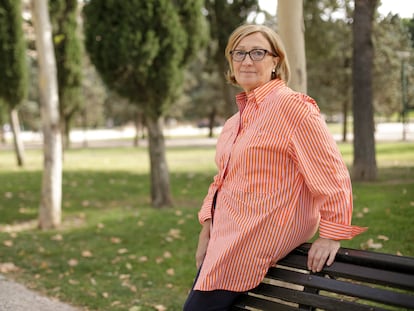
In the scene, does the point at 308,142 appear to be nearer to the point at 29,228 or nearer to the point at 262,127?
the point at 262,127

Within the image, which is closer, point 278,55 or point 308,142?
point 308,142

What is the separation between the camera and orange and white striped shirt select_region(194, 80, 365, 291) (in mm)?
2172

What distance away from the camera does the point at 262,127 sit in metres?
2.29

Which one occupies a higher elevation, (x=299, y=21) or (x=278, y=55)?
(x=299, y=21)

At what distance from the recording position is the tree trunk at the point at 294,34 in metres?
4.23

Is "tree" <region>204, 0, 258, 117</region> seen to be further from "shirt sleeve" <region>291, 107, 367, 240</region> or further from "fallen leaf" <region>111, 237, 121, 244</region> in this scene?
"shirt sleeve" <region>291, 107, 367, 240</region>

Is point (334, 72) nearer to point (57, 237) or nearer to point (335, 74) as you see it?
point (335, 74)

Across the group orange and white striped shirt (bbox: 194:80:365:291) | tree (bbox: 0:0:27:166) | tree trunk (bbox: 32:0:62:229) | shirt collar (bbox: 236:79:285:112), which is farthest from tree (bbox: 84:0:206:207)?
tree (bbox: 0:0:27:166)

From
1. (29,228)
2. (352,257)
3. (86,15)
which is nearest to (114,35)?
(86,15)

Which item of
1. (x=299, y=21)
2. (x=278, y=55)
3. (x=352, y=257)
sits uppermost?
(x=299, y=21)

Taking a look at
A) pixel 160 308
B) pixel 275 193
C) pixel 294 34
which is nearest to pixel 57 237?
pixel 160 308

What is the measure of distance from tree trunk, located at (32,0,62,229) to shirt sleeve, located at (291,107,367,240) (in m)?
6.25

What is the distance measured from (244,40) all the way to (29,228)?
6562 millimetres

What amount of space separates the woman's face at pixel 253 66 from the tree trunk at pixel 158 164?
22.2ft
